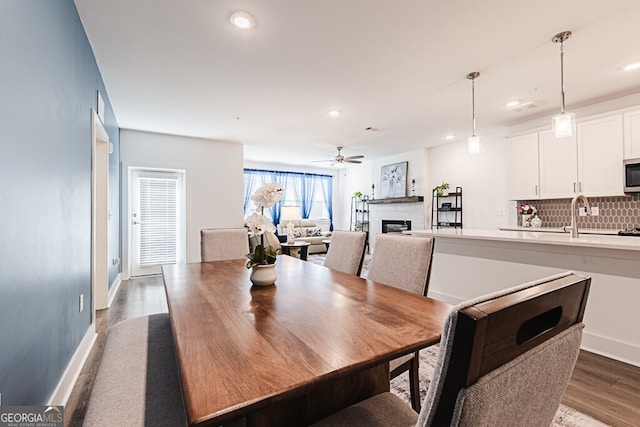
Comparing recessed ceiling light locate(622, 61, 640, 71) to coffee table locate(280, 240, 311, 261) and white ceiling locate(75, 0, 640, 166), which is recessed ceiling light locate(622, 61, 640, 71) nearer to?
white ceiling locate(75, 0, 640, 166)

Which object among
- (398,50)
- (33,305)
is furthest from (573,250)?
(33,305)

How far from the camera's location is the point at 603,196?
12.1 feet

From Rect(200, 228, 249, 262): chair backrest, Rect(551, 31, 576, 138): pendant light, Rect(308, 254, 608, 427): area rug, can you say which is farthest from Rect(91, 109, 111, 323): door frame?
Rect(551, 31, 576, 138): pendant light

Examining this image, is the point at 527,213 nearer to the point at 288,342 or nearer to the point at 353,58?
the point at 353,58

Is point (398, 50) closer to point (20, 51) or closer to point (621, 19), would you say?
point (621, 19)

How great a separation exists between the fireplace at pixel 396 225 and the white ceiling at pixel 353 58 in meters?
2.88

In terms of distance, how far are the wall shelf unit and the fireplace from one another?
2.18 feet

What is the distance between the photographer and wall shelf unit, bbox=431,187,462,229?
19.3ft

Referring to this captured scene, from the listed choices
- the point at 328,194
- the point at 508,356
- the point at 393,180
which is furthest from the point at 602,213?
the point at 328,194

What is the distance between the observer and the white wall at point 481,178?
17.0 feet

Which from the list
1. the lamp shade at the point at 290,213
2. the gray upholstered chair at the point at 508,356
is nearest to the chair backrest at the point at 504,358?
the gray upholstered chair at the point at 508,356

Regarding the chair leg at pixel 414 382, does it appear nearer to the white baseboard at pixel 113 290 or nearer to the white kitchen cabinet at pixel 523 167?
the white baseboard at pixel 113 290

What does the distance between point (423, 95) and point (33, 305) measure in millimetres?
3913

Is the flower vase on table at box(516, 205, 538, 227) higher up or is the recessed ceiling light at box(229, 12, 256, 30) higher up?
the recessed ceiling light at box(229, 12, 256, 30)
